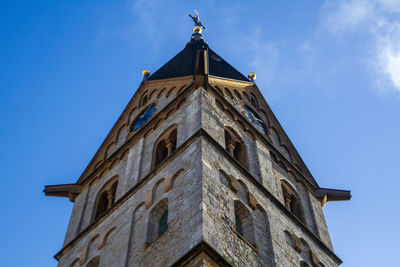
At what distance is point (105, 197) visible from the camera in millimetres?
26984

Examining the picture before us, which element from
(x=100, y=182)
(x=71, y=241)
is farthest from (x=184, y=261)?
(x=100, y=182)

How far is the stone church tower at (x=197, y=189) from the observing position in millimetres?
19375

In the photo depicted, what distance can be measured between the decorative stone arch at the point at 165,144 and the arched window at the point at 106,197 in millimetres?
2157

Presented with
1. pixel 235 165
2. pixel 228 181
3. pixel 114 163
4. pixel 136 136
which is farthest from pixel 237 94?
pixel 228 181

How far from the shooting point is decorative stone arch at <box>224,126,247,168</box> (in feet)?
83.9

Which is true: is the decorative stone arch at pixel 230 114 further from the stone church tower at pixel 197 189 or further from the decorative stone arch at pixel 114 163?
the decorative stone arch at pixel 114 163

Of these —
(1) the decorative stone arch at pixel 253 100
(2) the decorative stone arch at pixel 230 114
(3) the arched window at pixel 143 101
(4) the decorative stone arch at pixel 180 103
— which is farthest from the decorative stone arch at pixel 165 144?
(1) the decorative stone arch at pixel 253 100

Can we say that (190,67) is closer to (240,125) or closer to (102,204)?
(240,125)

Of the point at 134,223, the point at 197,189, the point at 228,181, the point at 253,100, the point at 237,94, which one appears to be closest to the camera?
the point at 197,189

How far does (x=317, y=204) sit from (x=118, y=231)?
9637mm

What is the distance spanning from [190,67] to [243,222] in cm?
1220

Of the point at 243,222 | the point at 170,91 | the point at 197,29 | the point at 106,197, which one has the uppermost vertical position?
the point at 197,29

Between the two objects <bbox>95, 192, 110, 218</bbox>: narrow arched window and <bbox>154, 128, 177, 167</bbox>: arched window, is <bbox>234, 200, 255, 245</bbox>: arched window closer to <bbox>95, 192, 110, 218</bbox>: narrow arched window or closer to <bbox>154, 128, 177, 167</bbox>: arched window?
<bbox>154, 128, 177, 167</bbox>: arched window

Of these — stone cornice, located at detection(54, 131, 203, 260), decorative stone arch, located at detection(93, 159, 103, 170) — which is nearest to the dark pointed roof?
decorative stone arch, located at detection(93, 159, 103, 170)
